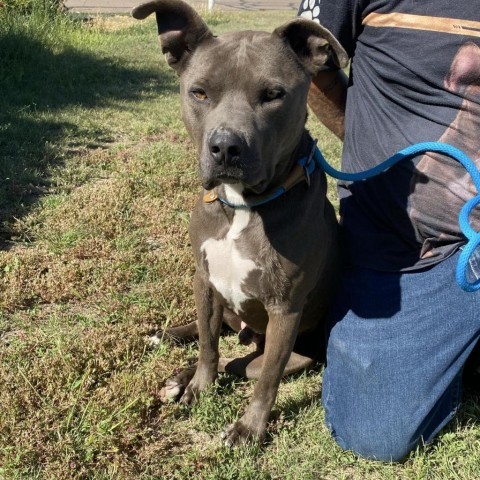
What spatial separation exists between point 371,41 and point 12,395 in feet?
7.02

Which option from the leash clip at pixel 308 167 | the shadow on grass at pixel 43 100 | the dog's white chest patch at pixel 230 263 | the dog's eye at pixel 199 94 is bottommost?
the shadow on grass at pixel 43 100

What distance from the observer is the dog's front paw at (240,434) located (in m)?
2.40

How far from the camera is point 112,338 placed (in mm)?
2848

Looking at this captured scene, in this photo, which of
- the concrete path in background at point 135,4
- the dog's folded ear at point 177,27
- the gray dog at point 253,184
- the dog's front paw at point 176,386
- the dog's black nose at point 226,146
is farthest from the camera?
the concrete path in background at point 135,4

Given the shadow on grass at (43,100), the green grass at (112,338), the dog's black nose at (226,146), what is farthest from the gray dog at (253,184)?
the shadow on grass at (43,100)

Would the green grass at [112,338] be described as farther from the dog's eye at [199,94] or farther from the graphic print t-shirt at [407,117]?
the dog's eye at [199,94]

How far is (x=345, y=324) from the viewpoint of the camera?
2709mm

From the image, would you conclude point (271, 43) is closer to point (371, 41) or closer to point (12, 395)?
point (371, 41)

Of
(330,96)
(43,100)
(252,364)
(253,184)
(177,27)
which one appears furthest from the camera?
(43,100)

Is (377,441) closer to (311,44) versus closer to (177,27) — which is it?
(311,44)

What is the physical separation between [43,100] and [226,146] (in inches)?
213

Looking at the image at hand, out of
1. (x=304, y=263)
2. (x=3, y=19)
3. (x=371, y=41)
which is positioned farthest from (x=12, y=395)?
(x=3, y=19)

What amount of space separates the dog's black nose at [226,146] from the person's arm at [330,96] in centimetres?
125

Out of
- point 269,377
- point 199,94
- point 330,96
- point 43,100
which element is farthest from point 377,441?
point 43,100
